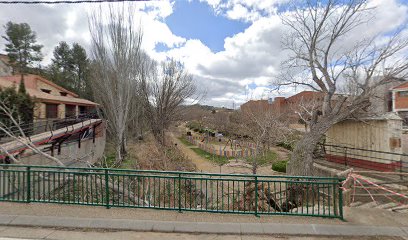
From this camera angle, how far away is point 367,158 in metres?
11.3

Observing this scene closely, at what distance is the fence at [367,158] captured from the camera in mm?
10398

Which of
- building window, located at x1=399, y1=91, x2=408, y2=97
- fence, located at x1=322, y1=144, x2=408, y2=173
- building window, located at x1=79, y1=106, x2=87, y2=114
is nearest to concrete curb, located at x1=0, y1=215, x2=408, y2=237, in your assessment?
fence, located at x1=322, y1=144, x2=408, y2=173

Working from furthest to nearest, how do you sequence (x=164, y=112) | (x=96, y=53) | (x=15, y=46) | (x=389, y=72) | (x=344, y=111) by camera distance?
(x=15, y=46) → (x=164, y=112) → (x=96, y=53) → (x=344, y=111) → (x=389, y=72)

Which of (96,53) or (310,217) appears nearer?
(310,217)

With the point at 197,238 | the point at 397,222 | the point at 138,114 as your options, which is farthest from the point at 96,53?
the point at 397,222

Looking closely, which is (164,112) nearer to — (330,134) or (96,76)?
(96,76)

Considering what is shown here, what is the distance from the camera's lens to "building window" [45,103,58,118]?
26441mm

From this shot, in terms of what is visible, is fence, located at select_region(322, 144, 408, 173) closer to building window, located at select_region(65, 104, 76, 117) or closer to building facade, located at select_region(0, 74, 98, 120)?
building facade, located at select_region(0, 74, 98, 120)

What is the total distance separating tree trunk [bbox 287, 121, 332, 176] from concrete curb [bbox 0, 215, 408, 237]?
17.8 ft

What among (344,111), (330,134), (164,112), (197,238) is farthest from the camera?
(164,112)

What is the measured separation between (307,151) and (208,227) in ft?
23.6

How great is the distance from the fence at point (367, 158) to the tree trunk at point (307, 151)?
8.14ft

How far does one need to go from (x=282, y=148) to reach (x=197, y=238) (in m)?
A: 23.0

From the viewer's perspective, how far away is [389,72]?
9484mm
